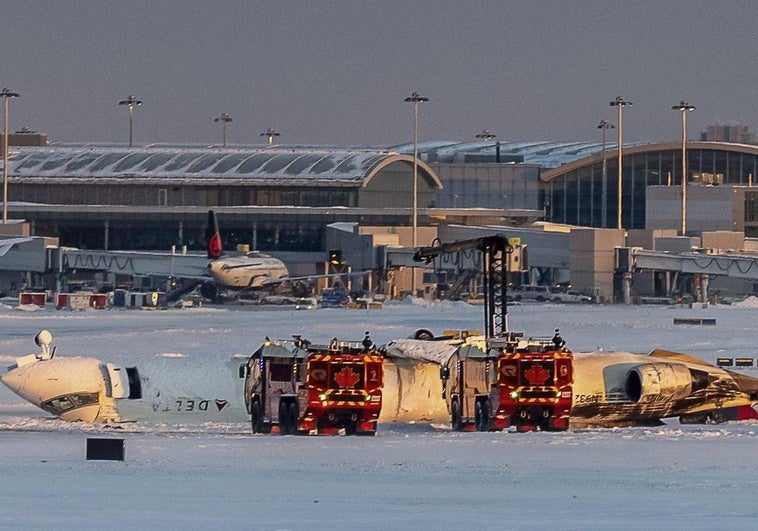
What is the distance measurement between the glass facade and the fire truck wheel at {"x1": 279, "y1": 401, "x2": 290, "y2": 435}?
455 feet

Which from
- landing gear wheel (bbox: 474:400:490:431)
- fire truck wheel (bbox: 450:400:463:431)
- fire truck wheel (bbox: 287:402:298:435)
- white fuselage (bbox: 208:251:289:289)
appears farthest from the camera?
white fuselage (bbox: 208:251:289:289)

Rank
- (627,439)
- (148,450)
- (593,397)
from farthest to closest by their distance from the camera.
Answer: (593,397) < (627,439) < (148,450)

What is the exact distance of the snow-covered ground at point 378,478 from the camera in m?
25.9

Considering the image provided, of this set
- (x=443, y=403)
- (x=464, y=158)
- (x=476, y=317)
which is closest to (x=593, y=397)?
(x=443, y=403)

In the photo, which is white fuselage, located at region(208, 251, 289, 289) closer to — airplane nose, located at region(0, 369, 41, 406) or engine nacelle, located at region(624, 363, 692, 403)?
airplane nose, located at region(0, 369, 41, 406)

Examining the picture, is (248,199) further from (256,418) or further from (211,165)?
(256,418)

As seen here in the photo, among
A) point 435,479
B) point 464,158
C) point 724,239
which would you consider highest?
point 464,158

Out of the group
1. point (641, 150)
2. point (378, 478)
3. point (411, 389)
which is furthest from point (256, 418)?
point (641, 150)

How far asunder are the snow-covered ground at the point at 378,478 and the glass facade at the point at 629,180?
436 feet

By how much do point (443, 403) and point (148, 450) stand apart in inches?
545

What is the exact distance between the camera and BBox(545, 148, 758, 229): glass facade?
179 m

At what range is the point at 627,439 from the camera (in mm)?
39250

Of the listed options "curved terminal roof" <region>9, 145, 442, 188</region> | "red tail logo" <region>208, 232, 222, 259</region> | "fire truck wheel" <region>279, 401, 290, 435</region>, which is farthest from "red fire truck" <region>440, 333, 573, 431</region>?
"curved terminal roof" <region>9, 145, 442, 188</region>

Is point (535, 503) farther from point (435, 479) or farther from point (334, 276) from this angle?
point (334, 276)
